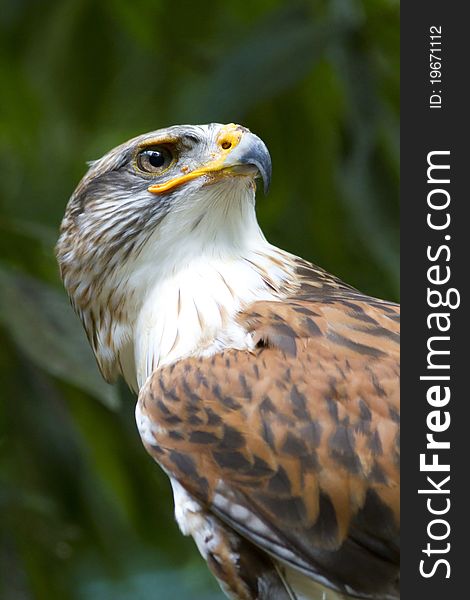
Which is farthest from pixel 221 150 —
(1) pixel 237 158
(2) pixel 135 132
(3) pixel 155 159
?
(2) pixel 135 132

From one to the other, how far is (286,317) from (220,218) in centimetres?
50

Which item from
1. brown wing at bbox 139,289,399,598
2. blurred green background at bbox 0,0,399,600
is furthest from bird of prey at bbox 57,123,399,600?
blurred green background at bbox 0,0,399,600

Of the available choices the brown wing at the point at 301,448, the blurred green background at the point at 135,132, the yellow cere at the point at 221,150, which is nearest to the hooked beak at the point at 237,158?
the yellow cere at the point at 221,150

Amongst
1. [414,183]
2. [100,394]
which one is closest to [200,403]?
[100,394]

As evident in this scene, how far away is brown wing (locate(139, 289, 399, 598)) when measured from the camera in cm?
390

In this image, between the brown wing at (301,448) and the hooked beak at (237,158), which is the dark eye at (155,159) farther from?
the brown wing at (301,448)

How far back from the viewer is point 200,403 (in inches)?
161

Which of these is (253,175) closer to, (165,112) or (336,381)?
(336,381)

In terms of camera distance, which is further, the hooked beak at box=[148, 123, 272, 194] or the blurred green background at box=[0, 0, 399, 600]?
the blurred green background at box=[0, 0, 399, 600]

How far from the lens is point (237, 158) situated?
4.53 metres

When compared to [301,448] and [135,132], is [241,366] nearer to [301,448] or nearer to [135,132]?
[301,448]

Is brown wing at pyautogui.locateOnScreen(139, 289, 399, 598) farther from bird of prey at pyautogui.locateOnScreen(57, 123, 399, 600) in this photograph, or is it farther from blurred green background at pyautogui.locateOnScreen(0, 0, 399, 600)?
blurred green background at pyautogui.locateOnScreen(0, 0, 399, 600)

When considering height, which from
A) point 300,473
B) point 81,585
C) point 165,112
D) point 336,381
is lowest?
point 81,585

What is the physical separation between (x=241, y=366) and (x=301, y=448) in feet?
1.17
